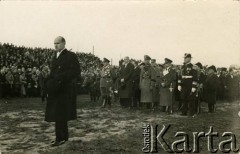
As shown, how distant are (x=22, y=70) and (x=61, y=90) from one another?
10387 mm

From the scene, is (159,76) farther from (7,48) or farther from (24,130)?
(7,48)

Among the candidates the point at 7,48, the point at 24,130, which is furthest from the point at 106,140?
the point at 7,48

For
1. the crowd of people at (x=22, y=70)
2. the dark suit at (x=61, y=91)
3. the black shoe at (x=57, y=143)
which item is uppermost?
the crowd of people at (x=22, y=70)

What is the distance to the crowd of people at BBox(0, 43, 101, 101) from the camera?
1547 cm

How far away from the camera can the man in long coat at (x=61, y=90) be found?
238 inches

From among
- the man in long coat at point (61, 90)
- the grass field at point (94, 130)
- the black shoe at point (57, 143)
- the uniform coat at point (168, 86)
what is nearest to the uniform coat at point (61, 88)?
the man in long coat at point (61, 90)

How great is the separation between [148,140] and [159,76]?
556 cm

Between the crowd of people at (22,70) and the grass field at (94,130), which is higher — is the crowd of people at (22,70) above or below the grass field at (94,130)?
above

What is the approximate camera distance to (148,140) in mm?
6348

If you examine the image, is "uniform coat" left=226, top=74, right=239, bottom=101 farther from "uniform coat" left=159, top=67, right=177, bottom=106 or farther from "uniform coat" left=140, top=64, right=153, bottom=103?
"uniform coat" left=159, top=67, right=177, bottom=106

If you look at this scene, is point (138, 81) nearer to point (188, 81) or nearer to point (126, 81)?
point (126, 81)

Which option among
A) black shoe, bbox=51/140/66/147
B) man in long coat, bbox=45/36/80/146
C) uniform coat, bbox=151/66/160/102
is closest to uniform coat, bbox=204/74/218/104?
uniform coat, bbox=151/66/160/102

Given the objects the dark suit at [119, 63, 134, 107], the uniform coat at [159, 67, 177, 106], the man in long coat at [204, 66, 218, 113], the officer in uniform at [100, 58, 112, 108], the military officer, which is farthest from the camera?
the officer in uniform at [100, 58, 112, 108]

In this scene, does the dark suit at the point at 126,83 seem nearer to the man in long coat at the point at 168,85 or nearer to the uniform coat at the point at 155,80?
the uniform coat at the point at 155,80
